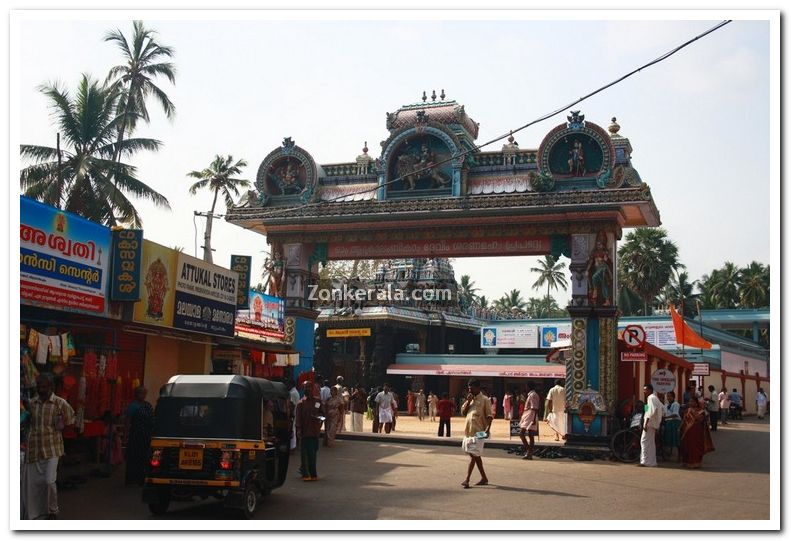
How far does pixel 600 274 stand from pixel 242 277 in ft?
30.2

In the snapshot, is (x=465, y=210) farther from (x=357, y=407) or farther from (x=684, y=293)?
(x=684, y=293)

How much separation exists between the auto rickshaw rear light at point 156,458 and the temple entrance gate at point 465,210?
43.1 feet

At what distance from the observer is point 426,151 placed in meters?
24.9

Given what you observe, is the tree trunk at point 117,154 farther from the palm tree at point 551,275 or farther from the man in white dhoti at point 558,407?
the palm tree at point 551,275

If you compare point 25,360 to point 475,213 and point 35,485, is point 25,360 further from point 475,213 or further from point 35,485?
point 475,213

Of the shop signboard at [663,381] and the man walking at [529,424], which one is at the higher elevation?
the shop signboard at [663,381]

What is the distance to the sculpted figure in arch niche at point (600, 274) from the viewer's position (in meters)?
22.3

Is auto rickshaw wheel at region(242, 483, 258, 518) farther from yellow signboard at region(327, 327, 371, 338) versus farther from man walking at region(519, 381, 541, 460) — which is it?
yellow signboard at region(327, 327, 371, 338)

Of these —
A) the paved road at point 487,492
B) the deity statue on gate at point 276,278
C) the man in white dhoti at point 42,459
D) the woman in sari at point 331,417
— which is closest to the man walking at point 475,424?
the paved road at point 487,492

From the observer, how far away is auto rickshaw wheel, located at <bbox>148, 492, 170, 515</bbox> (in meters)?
11.1

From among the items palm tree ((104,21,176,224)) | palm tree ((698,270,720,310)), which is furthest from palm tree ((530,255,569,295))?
palm tree ((104,21,176,224))

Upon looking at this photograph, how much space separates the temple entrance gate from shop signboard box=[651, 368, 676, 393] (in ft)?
6.36

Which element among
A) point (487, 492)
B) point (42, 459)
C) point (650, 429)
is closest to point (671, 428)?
point (650, 429)
